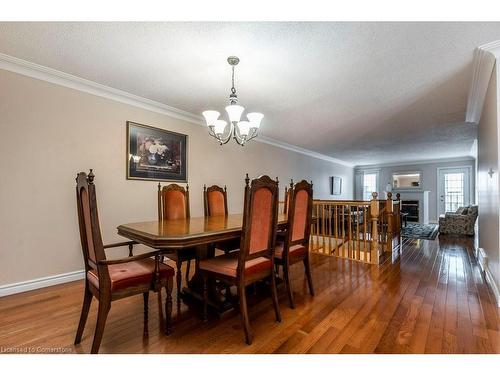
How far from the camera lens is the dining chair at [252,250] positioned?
5.47 ft

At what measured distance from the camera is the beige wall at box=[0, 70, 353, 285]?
7.81 ft

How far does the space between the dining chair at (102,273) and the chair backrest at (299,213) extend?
1.10 m

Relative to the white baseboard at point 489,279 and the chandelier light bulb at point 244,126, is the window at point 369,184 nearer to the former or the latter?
the white baseboard at point 489,279

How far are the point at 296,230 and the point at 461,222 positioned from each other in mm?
5568

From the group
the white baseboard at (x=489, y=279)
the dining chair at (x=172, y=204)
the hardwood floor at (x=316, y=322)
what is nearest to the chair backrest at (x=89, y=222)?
the hardwood floor at (x=316, y=322)

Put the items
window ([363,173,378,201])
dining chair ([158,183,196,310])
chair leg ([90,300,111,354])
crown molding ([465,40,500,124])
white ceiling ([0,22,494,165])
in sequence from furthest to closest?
window ([363,173,378,201]), dining chair ([158,183,196,310]), crown molding ([465,40,500,124]), white ceiling ([0,22,494,165]), chair leg ([90,300,111,354])

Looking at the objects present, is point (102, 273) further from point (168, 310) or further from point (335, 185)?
point (335, 185)

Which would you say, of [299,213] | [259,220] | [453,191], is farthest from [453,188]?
[259,220]

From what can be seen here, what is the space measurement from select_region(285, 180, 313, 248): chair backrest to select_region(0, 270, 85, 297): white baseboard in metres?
2.49

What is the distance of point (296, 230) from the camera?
2301mm

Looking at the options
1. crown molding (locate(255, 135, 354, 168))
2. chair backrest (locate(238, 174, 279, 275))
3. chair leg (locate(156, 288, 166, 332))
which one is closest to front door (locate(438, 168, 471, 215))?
crown molding (locate(255, 135, 354, 168))

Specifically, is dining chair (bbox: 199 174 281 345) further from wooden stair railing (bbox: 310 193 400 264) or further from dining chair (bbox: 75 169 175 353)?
wooden stair railing (bbox: 310 193 400 264)
